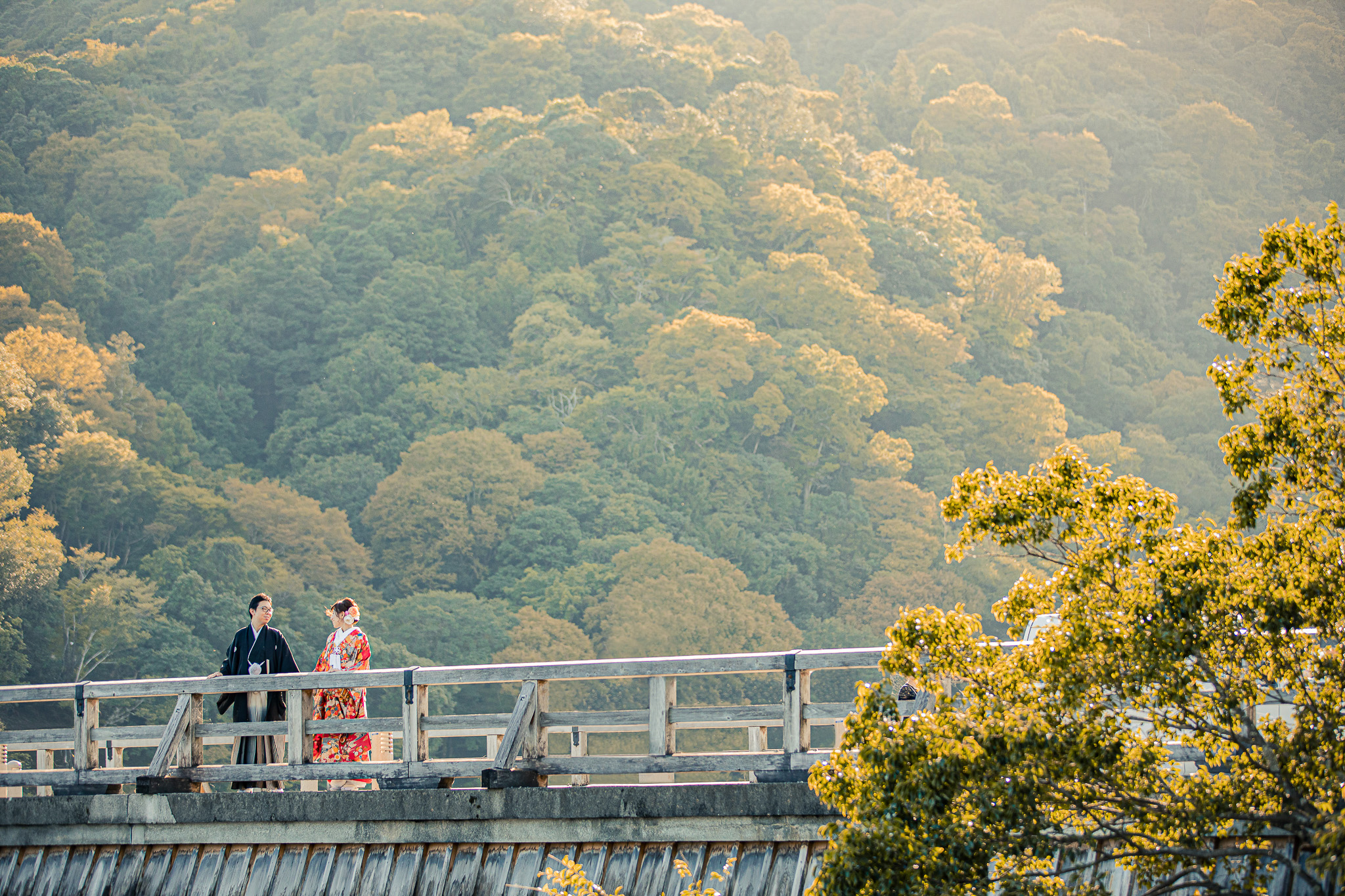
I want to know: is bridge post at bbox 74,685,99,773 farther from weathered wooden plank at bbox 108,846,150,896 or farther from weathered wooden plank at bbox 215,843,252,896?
weathered wooden plank at bbox 215,843,252,896

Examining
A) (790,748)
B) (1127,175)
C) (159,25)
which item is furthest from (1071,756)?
(159,25)

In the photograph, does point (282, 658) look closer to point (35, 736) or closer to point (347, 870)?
point (35, 736)

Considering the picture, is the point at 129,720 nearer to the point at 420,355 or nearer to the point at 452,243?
the point at 420,355

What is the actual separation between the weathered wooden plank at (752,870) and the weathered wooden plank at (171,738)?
3.67 metres

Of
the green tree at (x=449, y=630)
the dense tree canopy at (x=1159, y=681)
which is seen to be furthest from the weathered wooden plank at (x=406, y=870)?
the green tree at (x=449, y=630)

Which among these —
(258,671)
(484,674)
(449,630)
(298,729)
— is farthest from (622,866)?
(449,630)

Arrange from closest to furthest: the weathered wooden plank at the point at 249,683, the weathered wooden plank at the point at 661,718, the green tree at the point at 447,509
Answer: the weathered wooden plank at the point at 661,718, the weathered wooden plank at the point at 249,683, the green tree at the point at 447,509

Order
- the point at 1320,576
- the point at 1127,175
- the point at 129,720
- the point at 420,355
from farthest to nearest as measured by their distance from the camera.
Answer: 1. the point at 1127,175
2. the point at 420,355
3. the point at 129,720
4. the point at 1320,576

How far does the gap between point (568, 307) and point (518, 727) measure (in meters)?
49.9

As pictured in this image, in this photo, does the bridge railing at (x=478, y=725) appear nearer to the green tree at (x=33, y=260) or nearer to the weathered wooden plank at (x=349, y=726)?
the weathered wooden plank at (x=349, y=726)

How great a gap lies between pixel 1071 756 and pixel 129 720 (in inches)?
1362

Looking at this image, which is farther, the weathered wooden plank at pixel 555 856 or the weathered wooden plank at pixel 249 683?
the weathered wooden plank at pixel 249 683

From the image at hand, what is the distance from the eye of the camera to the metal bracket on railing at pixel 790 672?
24.2 ft

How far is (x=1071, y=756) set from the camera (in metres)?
5.15
